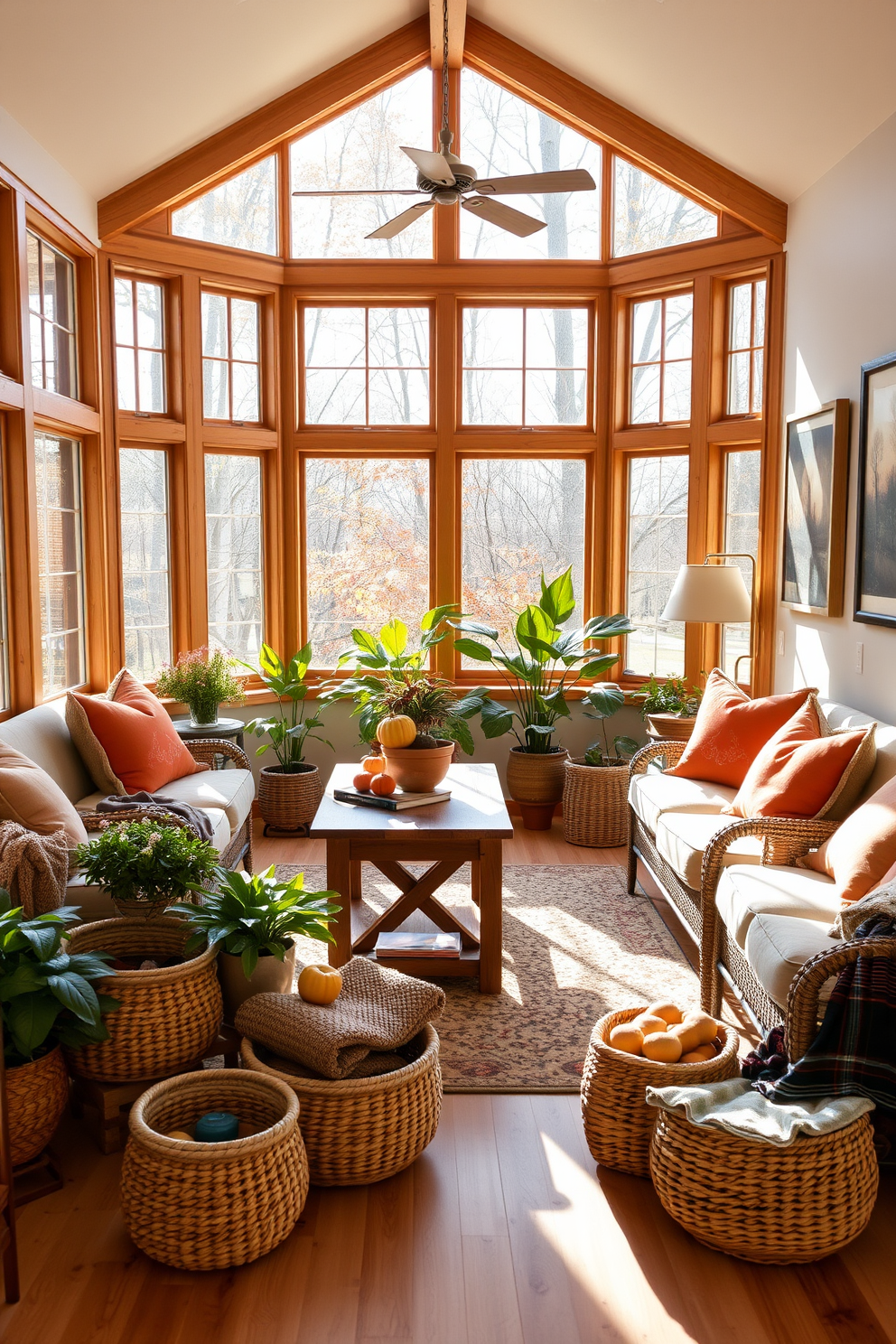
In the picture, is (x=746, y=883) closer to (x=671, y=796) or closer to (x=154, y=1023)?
(x=671, y=796)

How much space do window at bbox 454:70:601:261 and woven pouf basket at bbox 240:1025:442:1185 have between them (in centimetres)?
495

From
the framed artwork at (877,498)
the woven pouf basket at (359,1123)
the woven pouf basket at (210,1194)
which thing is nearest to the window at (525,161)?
the framed artwork at (877,498)

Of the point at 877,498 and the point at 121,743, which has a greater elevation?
the point at 877,498

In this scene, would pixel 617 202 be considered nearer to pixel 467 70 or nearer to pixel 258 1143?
pixel 467 70

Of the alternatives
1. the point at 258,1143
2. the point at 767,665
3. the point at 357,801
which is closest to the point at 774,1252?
the point at 258,1143

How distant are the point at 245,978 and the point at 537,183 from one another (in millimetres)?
2863

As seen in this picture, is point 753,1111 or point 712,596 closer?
point 753,1111

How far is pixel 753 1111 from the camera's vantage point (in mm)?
2438

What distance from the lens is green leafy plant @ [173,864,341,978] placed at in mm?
3010

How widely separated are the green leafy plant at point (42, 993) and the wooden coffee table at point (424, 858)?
1021 mm

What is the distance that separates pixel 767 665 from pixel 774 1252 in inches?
141

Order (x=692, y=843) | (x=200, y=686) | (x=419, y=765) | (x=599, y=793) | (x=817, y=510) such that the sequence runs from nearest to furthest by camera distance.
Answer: (x=692, y=843), (x=419, y=765), (x=817, y=510), (x=200, y=686), (x=599, y=793)

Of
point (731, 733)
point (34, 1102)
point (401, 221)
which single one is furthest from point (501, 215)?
point (34, 1102)

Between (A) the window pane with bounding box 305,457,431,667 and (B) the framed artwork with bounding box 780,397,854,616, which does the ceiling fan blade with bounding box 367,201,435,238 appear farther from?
(A) the window pane with bounding box 305,457,431,667
